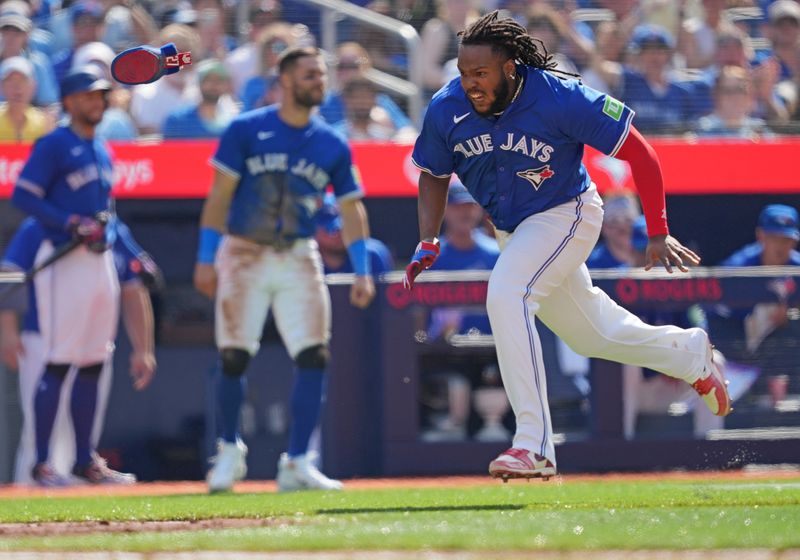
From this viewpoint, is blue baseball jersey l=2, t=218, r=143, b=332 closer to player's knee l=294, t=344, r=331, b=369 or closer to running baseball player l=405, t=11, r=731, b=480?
player's knee l=294, t=344, r=331, b=369

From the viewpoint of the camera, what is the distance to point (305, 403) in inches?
295

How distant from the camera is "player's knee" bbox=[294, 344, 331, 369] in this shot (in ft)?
24.6

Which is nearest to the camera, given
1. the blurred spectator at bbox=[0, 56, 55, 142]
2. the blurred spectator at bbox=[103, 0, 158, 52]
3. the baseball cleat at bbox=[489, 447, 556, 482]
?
the baseball cleat at bbox=[489, 447, 556, 482]

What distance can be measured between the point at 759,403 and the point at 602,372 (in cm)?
93

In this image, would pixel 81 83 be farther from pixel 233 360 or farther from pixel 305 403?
pixel 305 403

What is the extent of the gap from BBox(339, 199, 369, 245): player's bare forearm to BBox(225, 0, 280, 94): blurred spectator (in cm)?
299

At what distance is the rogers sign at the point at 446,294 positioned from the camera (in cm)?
867

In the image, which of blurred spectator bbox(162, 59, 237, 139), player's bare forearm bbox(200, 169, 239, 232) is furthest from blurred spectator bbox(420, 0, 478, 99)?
player's bare forearm bbox(200, 169, 239, 232)

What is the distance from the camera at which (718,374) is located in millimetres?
6312

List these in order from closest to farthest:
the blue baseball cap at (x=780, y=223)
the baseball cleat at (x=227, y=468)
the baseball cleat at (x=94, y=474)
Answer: the baseball cleat at (x=227, y=468), the baseball cleat at (x=94, y=474), the blue baseball cap at (x=780, y=223)

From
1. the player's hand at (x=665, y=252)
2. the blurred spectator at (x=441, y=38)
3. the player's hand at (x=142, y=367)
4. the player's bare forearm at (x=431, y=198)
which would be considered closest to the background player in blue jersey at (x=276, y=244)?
the player's hand at (x=142, y=367)

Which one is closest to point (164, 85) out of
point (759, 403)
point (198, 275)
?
point (198, 275)

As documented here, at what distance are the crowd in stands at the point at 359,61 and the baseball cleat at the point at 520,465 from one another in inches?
194

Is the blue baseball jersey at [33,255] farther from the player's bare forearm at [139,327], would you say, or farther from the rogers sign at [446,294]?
the rogers sign at [446,294]
